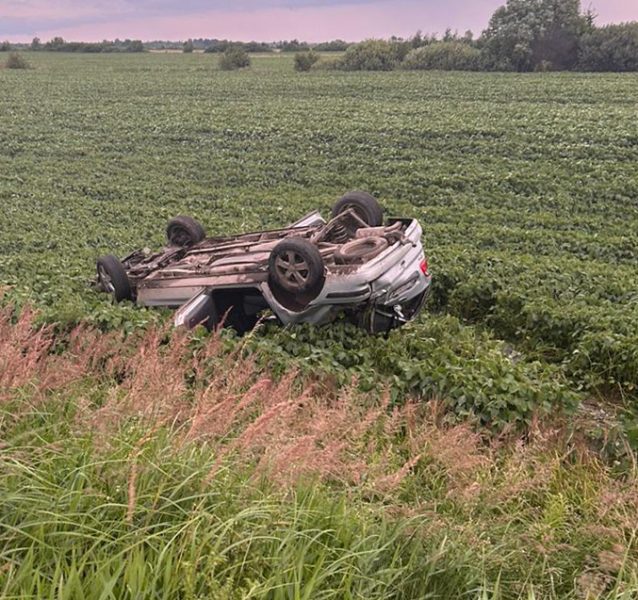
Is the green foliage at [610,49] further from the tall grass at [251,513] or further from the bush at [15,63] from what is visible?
the bush at [15,63]

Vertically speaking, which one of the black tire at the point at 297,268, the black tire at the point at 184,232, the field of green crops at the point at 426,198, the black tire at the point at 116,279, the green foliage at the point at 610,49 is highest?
the green foliage at the point at 610,49

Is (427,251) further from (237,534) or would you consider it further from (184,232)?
(237,534)

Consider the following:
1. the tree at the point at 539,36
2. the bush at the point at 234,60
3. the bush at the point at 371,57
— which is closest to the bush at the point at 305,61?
the bush at the point at 371,57

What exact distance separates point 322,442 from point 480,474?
1.04 metres

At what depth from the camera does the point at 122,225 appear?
12984 millimetres

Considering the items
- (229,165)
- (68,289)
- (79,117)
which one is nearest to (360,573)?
(68,289)

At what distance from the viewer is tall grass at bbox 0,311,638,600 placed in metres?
2.54

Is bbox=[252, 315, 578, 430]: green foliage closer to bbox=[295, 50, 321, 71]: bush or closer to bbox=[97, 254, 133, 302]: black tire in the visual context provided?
bbox=[97, 254, 133, 302]: black tire

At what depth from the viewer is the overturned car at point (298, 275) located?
607 centimetres

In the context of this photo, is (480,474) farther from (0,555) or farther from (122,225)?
(122,225)

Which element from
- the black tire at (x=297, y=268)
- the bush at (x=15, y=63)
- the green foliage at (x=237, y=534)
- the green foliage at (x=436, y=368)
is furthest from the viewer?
the bush at (x=15, y=63)

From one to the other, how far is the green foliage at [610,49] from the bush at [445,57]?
7.41 m

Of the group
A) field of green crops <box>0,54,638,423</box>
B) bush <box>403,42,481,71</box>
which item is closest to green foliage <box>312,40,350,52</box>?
bush <box>403,42,481,71</box>

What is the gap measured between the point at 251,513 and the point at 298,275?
11.5 ft
